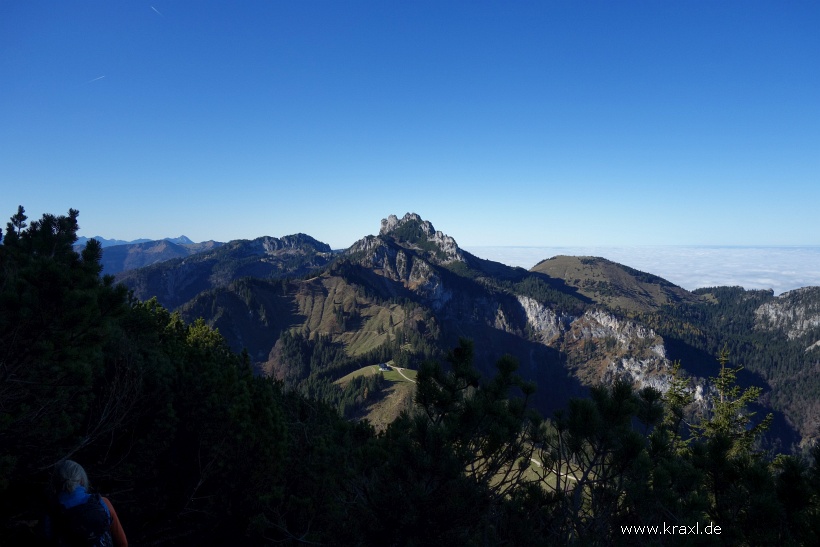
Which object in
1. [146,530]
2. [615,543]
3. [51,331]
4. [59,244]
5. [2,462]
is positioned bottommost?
[146,530]

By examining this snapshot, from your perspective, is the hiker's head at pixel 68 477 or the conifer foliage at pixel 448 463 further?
the conifer foliage at pixel 448 463

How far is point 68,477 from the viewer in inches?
258

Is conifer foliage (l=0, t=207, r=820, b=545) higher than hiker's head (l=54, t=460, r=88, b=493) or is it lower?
lower

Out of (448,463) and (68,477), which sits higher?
(68,477)

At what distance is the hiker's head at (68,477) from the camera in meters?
6.49

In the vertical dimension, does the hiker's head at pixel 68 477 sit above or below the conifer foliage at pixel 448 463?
above

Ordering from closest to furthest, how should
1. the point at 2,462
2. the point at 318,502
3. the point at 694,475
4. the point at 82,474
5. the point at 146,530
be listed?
the point at 82,474, the point at 694,475, the point at 2,462, the point at 146,530, the point at 318,502

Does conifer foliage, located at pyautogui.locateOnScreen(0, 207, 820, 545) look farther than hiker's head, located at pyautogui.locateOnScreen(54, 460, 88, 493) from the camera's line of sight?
Yes

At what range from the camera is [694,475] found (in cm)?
848

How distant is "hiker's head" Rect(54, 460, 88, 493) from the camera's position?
649 cm

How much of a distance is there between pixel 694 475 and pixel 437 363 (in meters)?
6.22

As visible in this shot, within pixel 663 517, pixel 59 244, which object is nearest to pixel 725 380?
pixel 663 517

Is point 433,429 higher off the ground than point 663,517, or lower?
higher

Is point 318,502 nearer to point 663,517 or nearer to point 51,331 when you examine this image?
point 51,331
